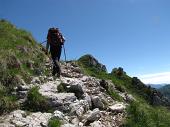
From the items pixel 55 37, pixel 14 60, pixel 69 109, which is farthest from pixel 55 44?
pixel 69 109

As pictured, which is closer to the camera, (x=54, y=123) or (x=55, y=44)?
(x=54, y=123)

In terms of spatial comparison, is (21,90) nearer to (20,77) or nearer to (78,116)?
(20,77)

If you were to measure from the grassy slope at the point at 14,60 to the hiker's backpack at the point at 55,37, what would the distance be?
1.77 m

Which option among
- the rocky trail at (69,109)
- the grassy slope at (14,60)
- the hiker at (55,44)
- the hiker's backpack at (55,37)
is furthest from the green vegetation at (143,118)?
the hiker's backpack at (55,37)

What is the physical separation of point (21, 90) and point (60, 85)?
2455 mm

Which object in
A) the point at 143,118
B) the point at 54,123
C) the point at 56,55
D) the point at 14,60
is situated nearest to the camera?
the point at 54,123

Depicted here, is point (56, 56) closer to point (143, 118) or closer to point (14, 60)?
point (14, 60)

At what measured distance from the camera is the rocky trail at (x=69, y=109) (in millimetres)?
13664

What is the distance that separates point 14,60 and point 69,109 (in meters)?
4.92

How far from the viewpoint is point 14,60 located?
60.6ft

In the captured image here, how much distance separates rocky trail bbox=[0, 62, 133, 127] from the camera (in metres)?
13.7

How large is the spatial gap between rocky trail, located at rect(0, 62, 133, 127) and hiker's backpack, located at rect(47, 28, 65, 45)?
2.56 metres

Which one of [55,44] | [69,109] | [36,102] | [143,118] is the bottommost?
[143,118]

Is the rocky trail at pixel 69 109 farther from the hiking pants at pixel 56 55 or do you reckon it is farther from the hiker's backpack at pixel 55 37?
the hiker's backpack at pixel 55 37
